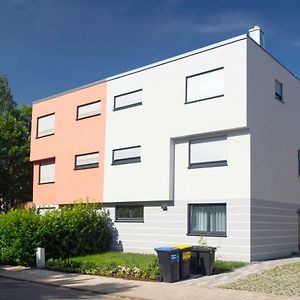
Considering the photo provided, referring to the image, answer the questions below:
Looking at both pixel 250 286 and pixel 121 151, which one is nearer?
pixel 250 286

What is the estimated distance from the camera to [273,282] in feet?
46.0

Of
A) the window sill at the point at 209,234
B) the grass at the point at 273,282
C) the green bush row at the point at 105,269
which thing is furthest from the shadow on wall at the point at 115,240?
the grass at the point at 273,282

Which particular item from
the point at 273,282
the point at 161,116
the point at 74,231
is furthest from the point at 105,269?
the point at 161,116

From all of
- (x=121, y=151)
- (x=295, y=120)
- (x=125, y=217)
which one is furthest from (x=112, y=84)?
(x=295, y=120)

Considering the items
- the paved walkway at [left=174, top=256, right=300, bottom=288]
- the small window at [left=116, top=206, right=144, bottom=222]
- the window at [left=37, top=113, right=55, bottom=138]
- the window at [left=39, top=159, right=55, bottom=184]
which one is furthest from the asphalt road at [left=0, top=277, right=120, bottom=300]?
the window at [left=37, top=113, right=55, bottom=138]

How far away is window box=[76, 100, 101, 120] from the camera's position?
24703mm

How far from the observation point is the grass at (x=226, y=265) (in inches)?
644

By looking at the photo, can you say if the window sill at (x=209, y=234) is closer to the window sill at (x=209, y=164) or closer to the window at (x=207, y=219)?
the window at (x=207, y=219)

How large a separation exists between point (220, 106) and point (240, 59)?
1931 mm

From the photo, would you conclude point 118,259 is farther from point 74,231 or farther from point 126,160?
point 126,160

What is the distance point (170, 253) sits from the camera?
48.3 feet

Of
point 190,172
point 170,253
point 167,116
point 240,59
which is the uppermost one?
point 240,59

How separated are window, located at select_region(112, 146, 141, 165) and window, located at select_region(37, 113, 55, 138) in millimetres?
5472

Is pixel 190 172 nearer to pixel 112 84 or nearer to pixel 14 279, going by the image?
pixel 112 84
